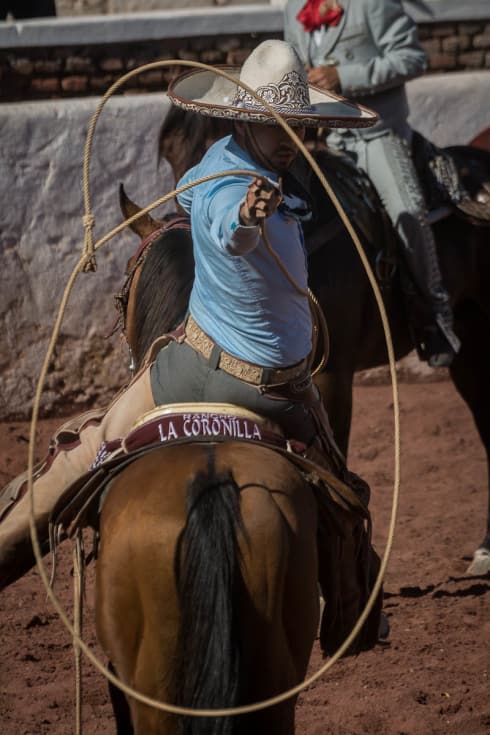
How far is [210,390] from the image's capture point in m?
3.13

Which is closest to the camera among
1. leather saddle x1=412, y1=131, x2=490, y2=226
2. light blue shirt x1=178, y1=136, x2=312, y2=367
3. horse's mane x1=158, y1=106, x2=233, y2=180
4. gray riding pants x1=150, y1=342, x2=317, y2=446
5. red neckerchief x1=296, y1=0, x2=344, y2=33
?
light blue shirt x1=178, y1=136, x2=312, y2=367

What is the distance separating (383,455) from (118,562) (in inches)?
→ 194

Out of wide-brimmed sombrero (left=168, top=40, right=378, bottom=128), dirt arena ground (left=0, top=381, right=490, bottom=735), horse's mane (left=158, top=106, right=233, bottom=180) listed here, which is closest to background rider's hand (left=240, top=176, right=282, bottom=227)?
wide-brimmed sombrero (left=168, top=40, right=378, bottom=128)

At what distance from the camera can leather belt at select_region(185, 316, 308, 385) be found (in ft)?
10.3

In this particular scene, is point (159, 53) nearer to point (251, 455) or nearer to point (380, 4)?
point (380, 4)

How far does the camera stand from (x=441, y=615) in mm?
5297

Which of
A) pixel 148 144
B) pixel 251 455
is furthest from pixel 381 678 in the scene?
pixel 148 144

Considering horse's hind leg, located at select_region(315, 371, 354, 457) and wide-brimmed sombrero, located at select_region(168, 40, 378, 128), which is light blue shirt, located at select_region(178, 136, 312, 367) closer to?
wide-brimmed sombrero, located at select_region(168, 40, 378, 128)

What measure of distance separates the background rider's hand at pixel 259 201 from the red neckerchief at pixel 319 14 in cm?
319

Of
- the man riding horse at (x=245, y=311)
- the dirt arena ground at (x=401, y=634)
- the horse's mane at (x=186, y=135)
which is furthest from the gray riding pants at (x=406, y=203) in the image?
the man riding horse at (x=245, y=311)

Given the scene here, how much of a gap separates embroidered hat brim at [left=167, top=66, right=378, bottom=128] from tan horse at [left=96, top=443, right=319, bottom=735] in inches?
36.2

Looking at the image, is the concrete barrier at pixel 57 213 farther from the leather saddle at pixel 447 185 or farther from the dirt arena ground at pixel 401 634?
the leather saddle at pixel 447 185

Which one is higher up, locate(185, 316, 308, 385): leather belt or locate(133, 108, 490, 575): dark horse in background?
locate(185, 316, 308, 385): leather belt

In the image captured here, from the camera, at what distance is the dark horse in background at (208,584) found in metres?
2.68
